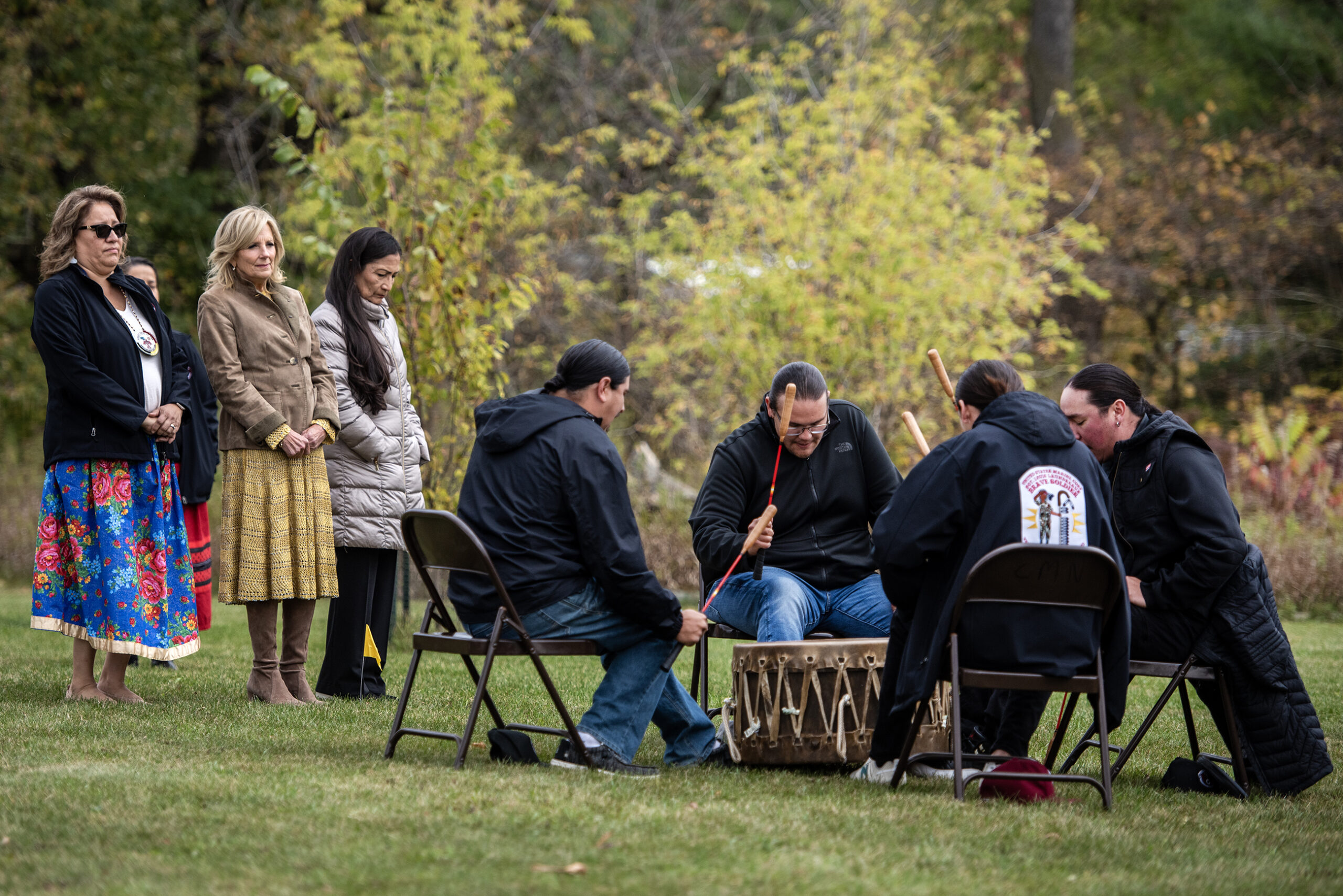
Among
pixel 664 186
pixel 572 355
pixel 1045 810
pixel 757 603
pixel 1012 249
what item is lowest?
pixel 1045 810

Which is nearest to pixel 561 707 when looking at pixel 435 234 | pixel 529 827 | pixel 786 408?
pixel 529 827

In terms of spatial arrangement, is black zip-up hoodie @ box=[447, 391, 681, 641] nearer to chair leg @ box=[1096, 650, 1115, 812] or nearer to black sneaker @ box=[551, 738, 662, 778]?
black sneaker @ box=[551, 738, 662, 778]

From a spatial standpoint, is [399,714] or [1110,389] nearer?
[399,714]

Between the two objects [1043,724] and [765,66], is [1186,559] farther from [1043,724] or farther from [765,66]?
[765,66]

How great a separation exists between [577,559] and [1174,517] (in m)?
1.89

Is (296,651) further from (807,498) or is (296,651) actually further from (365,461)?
(807,498)

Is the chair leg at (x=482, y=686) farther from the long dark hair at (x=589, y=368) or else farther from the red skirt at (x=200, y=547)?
the red skirt at (x=200, y=547)

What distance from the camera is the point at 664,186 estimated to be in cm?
1698

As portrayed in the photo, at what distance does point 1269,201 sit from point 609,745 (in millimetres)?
15619

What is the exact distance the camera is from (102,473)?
502 cm

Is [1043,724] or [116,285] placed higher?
[116,285]

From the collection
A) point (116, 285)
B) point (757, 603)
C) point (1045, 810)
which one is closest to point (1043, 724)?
point (757, 603)

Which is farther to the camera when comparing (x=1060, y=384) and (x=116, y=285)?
(x=1060, y=384)

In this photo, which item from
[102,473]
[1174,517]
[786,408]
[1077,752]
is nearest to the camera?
[1174,517]
